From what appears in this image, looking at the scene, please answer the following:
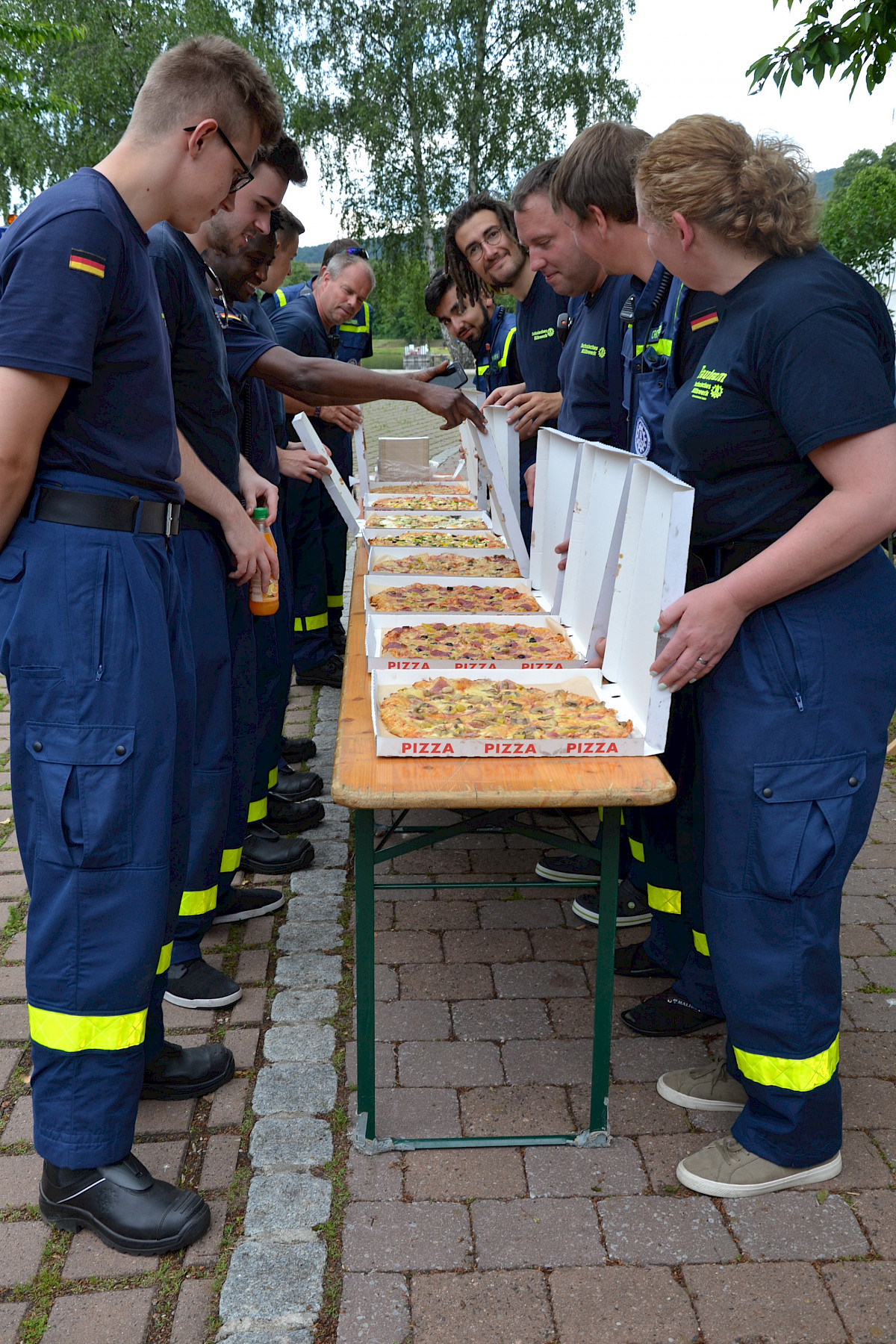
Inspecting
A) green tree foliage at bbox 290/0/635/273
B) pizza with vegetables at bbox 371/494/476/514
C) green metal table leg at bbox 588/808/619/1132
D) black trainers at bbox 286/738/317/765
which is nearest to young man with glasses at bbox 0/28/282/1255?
green metal table leg at bbox 588/808/619/1132

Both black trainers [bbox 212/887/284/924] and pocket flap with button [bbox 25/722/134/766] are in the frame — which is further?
black trainers [bbox 212/887/284/924]

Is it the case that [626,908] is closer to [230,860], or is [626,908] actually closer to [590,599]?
[590,599]

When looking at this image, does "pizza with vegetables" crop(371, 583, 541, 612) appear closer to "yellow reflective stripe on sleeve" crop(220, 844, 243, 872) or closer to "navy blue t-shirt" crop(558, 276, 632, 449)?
"navy blue t-shirt" crop(558, 276, 632, 449)

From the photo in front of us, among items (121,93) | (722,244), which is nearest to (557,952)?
(722,244)

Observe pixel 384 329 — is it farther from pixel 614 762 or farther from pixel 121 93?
pixel 614 762

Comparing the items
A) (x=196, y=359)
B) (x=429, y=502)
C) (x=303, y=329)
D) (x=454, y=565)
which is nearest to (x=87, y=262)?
(x=196, y=359)

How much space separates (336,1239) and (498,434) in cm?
313

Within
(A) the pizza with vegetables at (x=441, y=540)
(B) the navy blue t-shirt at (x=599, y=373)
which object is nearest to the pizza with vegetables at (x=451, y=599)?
(B) the navy blue t-shirt at (x=599, y=373)

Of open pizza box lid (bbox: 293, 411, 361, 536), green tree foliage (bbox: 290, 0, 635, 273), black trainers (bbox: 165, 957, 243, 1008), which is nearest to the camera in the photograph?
black trainers (bbox: 165, 957, 243, 1008)

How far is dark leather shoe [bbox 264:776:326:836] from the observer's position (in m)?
4.45

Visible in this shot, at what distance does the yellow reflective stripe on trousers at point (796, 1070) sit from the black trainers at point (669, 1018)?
0.64m

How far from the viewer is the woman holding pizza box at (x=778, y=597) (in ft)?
6.66

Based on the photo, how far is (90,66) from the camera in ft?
79.8

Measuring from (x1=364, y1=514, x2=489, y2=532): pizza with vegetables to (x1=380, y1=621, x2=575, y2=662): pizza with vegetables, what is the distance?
190 cm
